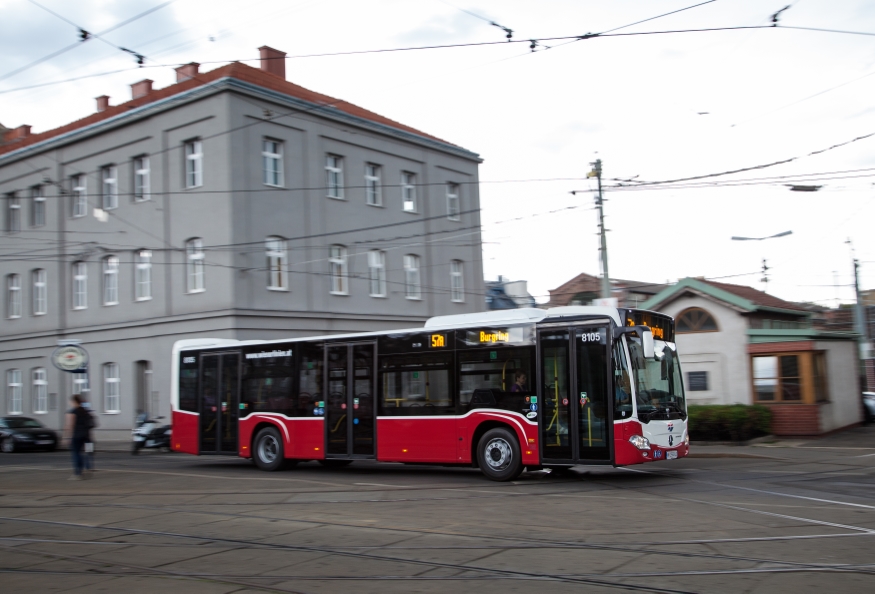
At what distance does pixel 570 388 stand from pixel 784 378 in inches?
534

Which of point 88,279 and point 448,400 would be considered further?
point 88,279

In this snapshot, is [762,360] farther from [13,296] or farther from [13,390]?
[13,296]

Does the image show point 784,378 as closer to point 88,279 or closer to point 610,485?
point 610,485

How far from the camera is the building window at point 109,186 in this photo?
34.8m

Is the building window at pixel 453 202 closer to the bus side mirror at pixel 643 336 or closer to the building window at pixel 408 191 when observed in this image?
the building window at pixel 408 191

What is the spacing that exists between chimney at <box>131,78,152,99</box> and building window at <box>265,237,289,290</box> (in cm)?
1011

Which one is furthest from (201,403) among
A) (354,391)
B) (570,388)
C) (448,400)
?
(570,388)

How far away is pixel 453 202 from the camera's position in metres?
41.0

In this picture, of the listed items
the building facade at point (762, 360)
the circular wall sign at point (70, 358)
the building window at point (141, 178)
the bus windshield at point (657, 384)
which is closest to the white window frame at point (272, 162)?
the building window at point (141, 178)

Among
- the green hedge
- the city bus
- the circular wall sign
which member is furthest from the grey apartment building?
the green hedge

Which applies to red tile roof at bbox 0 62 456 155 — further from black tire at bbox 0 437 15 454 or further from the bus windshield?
the bus windshield

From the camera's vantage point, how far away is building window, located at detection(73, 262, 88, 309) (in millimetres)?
36344

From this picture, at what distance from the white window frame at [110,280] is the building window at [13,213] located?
712 centimetres

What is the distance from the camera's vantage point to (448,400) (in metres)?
16.1
